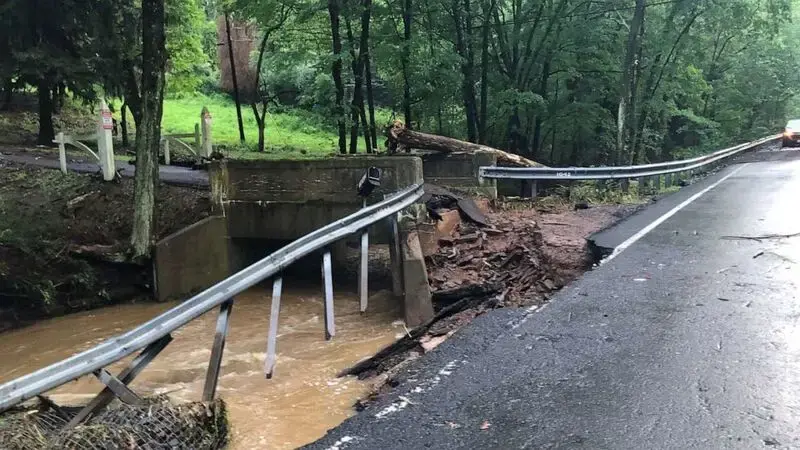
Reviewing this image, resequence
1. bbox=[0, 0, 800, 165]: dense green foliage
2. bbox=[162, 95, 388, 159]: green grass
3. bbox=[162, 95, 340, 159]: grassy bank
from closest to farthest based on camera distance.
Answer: bbox=[0, 0, 800, 165]: dense green foliage < bbox=[162, 95, 388, 159]: green grass < bbox=[162, 95, 340, 159]: grassy bank

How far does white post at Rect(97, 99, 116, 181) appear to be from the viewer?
557 inches

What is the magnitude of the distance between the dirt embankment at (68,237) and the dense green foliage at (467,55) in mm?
3254

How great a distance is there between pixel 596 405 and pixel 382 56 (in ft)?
55.6

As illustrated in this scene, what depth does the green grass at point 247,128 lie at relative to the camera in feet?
93.5

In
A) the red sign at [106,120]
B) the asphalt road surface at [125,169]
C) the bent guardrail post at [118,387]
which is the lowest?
the bent guardrail post at [118,387]

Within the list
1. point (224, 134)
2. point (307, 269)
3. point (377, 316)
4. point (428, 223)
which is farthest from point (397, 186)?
point (224, 134)

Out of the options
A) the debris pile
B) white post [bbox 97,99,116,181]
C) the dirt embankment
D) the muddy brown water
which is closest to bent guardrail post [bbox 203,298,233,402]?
the muddy brown water

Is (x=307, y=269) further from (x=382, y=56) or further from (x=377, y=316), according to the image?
(x=382, y=56)

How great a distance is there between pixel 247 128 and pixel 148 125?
24735mm

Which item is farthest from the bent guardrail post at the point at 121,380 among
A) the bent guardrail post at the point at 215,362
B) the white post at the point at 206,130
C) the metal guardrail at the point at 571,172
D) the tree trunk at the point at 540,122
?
the tree trunk at the point at 540,122

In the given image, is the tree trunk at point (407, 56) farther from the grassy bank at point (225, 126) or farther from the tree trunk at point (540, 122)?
the tree trunk at point (540, 122)

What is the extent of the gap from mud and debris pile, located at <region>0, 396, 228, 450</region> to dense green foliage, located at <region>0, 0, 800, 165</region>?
519 inches

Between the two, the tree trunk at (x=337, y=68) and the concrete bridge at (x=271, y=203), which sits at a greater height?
the tree trunk at (x=337, y=68)

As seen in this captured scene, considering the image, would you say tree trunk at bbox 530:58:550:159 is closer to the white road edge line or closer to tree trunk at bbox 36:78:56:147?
the white road edge line
